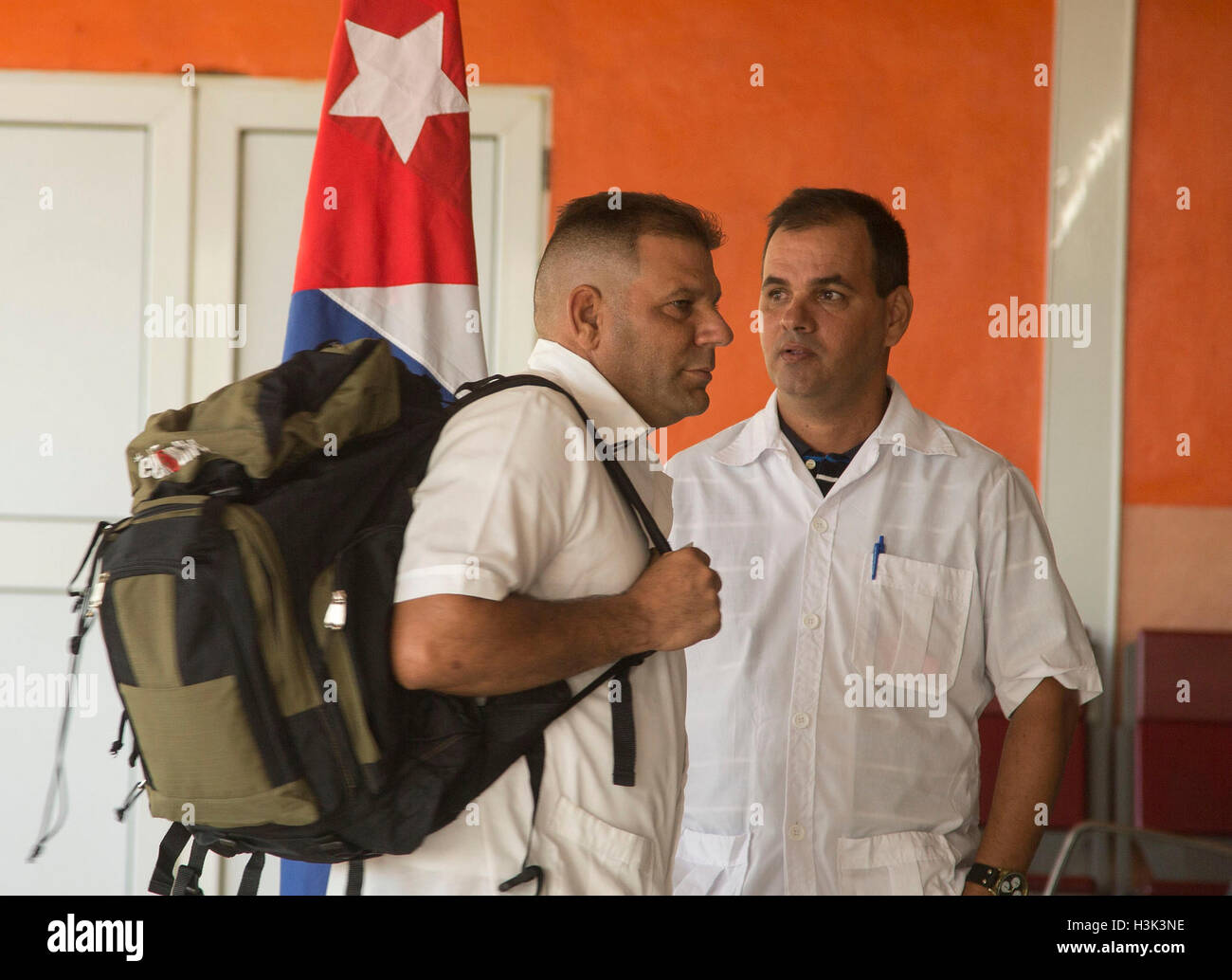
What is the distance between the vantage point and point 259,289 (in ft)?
10.6

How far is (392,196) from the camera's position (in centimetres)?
216

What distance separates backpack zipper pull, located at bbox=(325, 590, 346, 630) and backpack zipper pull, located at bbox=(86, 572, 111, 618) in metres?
0.18

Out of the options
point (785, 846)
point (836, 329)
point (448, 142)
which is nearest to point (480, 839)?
point (785, 846)

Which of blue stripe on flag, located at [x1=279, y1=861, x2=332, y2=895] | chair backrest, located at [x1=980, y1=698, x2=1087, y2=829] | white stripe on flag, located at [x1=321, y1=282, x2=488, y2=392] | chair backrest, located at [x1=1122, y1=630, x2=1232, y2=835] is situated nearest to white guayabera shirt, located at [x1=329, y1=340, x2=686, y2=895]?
blue stripe on flag, located at [x1=279, y1=861, x2=332, y2=895]

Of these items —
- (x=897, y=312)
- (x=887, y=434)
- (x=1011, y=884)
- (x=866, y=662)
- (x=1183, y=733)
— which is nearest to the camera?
(x=1011, y=884)

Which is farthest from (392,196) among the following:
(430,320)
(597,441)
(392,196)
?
(597,441)

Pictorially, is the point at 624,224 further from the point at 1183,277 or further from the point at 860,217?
the point at 1183,277

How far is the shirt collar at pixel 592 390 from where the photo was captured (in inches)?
53.1

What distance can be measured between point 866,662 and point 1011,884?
34 centimetres

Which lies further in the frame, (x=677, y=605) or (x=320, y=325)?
(x=320, y=325)

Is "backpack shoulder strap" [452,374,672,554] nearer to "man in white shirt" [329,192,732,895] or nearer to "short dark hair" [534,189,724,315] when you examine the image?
"man in white shirt" [329,192,732,895]

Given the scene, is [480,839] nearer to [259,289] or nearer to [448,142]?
[448,142]

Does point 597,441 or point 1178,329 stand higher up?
point 1178,329

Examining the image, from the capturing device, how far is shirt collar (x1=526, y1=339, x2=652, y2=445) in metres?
1.35
